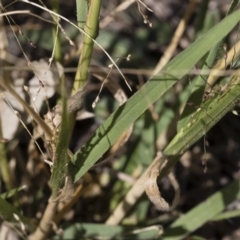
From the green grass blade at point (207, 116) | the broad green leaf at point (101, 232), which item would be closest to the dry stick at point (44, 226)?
the broad green leaf at point (101, 232)

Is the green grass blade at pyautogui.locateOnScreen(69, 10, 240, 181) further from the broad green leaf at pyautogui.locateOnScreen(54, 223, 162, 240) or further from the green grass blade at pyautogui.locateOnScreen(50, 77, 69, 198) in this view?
the broad green leaf at pyautogui.locateOnScreen(54, 223, 162, 240)

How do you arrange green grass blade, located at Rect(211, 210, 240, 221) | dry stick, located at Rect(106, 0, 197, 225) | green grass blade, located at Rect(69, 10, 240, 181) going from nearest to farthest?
1. green grass blade, located at Rect(69, 10, 240, 181)
2. dry stick, located at Rect(106, 0, 197, 225)
3. green grass blade, located at Rect(211, 210, 240, 221)

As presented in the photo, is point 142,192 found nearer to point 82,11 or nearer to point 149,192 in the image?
point 149,192

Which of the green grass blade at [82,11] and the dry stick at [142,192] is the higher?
the green grass blade at [82,11]

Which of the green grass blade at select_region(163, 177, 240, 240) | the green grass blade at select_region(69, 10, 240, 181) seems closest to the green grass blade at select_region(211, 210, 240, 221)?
the green grass blade at select_region(163, 177, 240, 240)

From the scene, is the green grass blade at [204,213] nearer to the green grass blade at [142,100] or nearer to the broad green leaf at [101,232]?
the broad green leaf at [101,232]

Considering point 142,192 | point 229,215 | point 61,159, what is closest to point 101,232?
point 142,192

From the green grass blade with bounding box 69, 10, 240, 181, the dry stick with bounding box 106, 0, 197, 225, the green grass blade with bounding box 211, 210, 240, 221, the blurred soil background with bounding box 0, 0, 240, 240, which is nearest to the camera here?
the green grass blade with bounding box 69, 10, 240, 181

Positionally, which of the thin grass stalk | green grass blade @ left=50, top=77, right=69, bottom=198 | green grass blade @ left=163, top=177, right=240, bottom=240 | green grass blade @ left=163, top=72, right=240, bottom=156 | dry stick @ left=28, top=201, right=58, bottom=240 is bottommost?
green grass blade @ left=163, top=177, right=240, bottom=240
